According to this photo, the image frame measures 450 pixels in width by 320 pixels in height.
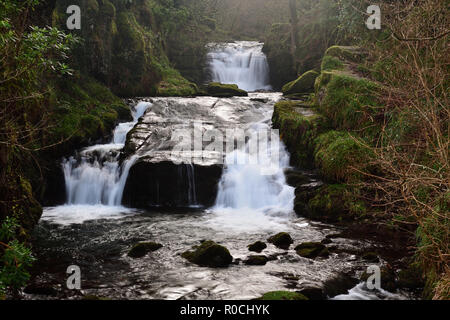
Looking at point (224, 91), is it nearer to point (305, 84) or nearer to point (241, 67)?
point (305, 84)

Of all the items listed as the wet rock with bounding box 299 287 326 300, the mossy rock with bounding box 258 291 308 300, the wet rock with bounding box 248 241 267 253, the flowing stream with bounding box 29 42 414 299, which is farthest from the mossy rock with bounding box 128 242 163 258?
the wet rock with bounding box 299 287 326 300

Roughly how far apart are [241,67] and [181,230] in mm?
16891

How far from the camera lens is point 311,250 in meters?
6.75

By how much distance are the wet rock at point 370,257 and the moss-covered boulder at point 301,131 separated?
4.40 metres

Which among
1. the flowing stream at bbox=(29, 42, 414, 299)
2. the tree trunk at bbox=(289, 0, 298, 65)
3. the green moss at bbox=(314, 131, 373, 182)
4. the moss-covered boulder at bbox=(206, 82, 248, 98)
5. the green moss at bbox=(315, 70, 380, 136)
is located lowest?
the flowing stream at bbox=(29, 42, 414, 299)

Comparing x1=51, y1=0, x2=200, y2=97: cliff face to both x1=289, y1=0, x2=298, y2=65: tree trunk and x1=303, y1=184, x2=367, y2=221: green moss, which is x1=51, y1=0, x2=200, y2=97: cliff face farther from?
x1=303, y1=184, x2=367, y2=221: green moss

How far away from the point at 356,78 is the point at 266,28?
1051 inches

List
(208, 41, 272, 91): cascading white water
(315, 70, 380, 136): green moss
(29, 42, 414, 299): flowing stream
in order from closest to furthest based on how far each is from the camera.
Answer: (29, 42, 414, 299): flowing stream < (315, 70, 380, 136): green moss < (208, 41, 272, 91): cascading white water

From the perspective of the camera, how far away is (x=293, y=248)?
23.4 ft

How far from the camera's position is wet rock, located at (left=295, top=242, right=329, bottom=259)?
6703 millimetres

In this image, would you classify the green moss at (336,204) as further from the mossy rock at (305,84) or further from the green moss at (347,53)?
the mossy rock at (305,84)

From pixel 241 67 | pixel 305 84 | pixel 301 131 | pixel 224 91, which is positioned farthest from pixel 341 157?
pixel 241 67

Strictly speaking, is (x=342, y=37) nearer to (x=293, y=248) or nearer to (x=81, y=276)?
(x=293, y=248)

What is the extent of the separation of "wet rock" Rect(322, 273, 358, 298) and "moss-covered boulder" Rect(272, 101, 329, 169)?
17.1ft
